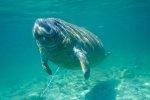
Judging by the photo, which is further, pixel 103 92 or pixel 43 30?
pixel 103 92

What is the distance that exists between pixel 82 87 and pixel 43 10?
29113 mm

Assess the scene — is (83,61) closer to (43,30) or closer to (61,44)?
(61,44)

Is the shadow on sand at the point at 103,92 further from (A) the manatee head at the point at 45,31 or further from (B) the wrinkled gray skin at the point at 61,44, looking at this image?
(A) the manatee head at the point at 45,31

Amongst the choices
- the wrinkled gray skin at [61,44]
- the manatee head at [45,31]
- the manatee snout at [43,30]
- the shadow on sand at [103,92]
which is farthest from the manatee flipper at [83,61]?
the shadow on sand at [103,92]

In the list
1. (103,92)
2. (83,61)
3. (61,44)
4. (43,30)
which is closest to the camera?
(43,30)

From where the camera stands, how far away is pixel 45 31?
22.3 ft

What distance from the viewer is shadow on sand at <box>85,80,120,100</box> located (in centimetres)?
991

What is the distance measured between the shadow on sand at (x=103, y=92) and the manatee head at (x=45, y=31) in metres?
3.73

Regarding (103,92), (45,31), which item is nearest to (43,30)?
(45,31)

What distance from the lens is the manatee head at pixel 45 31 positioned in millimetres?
6723

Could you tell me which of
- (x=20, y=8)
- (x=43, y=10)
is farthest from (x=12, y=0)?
(x=43, y=10)

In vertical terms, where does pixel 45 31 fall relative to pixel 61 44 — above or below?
below

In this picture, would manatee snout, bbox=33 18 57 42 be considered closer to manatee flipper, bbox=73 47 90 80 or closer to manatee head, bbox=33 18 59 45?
manatee head, bbox=33 18 59 45

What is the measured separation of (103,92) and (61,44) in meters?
3.69
